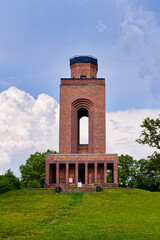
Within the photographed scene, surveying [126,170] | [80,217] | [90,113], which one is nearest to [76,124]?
[90,113]

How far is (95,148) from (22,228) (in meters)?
26.7

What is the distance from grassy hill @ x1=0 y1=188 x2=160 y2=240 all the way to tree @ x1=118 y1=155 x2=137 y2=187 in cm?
2741

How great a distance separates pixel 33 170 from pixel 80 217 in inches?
1430

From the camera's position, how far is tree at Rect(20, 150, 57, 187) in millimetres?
51594

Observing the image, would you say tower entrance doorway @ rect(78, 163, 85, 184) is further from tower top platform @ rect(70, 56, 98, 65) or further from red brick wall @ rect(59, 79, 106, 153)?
tower top platform @ rect(70, 56, 98, 65)

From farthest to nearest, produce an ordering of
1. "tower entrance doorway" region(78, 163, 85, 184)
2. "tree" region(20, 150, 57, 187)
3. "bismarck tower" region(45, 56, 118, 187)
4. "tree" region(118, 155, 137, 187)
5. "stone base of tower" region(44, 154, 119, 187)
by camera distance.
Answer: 1. "tree" region(118, 155, 137, 187)
2. "tree" region(20, 150, 57, 187)
3. "tower entrance doorway" region(78, 163, 85, 184)
4. "bismarck tower" region(45, 56, 118, 187)
5. "stone base of tower" region(44, 154, 119, 187)

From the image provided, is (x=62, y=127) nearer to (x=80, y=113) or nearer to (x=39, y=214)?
(x=80, y=113)

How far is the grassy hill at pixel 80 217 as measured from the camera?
13.0 m

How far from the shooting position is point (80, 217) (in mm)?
17516

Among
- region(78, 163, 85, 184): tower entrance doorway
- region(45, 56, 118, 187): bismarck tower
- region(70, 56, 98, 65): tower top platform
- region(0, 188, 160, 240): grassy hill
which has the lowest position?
region(0, 188, 160, 240): grassy hill

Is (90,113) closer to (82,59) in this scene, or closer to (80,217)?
(82,59)

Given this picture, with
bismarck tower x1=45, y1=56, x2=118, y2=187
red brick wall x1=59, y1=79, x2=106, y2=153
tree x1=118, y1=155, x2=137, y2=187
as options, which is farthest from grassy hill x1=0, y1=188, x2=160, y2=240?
tree x1=118, y1=155, x2=137, y2=187

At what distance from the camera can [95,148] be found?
40.8 meters

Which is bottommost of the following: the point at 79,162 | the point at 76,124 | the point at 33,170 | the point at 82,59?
the point at 33,170
